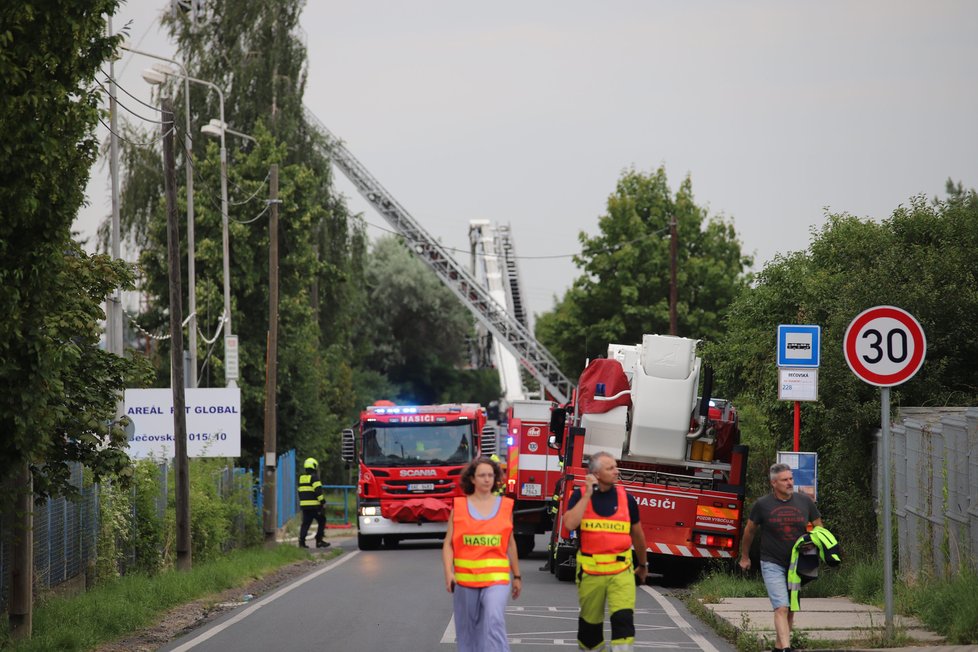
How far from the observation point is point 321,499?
107 ft

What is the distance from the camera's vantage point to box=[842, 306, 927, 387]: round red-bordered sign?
508 inches

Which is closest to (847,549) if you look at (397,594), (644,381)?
(644,381)

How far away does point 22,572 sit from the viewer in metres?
14.2

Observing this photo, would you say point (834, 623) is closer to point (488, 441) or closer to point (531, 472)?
point (531, 472)

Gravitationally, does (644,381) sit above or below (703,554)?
above

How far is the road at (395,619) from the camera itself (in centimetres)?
1450

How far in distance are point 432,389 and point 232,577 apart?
74.7 metres

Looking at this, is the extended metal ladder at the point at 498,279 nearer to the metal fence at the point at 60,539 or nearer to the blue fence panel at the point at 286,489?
the blue fence panel at the point at 286,489

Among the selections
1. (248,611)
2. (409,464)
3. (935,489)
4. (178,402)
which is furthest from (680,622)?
(409,464)

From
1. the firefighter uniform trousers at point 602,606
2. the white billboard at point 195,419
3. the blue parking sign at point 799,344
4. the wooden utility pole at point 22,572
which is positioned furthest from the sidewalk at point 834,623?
the white billboard at point 195,419

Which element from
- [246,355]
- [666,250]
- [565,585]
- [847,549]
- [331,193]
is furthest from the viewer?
[666,250]

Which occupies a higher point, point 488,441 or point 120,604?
point 488,441

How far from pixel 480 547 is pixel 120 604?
307 inches

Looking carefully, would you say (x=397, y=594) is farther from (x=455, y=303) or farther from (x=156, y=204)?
(x=455, y=303)
